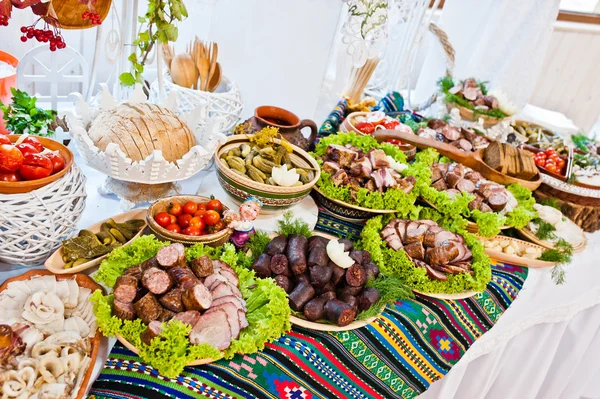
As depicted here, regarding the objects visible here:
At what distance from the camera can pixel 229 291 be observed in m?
1.02

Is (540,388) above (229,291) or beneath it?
beneath

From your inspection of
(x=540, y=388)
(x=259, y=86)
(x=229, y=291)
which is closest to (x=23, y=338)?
(x=229, y=291)

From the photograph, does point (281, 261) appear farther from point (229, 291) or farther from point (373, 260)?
point (373, 260)

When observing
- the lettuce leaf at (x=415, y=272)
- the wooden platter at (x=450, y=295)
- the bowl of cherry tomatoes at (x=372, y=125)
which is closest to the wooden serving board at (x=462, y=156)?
the bowl of cherry tomatoes at (x=372, y=125)

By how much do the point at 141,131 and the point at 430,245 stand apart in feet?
2.91

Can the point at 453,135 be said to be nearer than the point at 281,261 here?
No

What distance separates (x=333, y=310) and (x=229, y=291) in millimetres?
247

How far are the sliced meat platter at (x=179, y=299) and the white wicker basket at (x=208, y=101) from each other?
0.46 meters

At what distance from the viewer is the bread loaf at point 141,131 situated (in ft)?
3.81

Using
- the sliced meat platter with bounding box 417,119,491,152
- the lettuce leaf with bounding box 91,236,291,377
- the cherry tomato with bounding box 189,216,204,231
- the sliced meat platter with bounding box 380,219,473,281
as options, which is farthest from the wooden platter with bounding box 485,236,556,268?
the cherry tomato with bounding box 189,216,204,231

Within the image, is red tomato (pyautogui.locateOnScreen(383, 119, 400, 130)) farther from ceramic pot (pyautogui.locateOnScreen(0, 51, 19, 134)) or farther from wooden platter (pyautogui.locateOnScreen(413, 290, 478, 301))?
ceramic pot (pyautogui.locateOnScreen(0, 51, 19, 134))

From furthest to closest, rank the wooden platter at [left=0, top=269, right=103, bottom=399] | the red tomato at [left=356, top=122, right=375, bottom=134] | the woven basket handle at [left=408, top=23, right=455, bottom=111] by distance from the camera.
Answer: the woven basket handle at [left=408, top=23, right=455, bottom=111]
the red tomato at [left=356, top=122, right=375, bottom=134]
the wooden platter at [left=0, top=269, right=103, bottom=399]

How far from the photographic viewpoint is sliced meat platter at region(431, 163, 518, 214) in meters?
1.64

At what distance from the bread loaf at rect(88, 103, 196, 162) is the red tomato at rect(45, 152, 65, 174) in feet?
0.56
